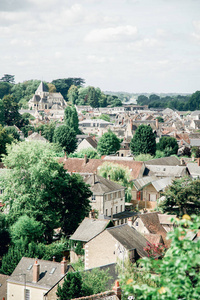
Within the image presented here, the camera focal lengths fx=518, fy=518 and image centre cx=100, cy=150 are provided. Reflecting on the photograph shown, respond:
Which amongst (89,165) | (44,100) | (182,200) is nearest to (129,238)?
(182,200)

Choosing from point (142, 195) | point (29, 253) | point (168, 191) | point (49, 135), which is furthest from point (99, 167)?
point (49, 135)

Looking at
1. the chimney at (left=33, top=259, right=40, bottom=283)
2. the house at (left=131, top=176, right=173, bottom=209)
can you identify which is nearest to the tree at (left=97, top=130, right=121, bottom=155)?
the house at (left=131, top=176, right=173, bottom=209)

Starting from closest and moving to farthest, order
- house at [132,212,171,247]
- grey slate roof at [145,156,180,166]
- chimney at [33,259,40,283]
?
chimney at [33,259,40,283], house at [132,212,171,247], grey slate roof at [145,156,180,166]

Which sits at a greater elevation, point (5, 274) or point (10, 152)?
point (10, 152)

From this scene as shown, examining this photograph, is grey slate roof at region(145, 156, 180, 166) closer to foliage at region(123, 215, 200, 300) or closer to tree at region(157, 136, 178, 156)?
tree at region(157, 136, 178, 156)

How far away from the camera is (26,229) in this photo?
122 feet

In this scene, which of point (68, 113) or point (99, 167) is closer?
point (99, 167)

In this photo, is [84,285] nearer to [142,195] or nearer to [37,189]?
[37,189]

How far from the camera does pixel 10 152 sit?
40.8 metres

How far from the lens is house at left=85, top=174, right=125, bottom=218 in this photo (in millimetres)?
49031

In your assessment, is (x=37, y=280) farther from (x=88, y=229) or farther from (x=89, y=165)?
(x=89, y=165)

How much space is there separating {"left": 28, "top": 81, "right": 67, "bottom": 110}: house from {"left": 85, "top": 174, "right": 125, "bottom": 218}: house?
127075 mm

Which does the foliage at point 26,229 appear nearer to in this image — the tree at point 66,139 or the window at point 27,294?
the window at point 27,294

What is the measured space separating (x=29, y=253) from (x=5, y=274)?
2.11 meters
